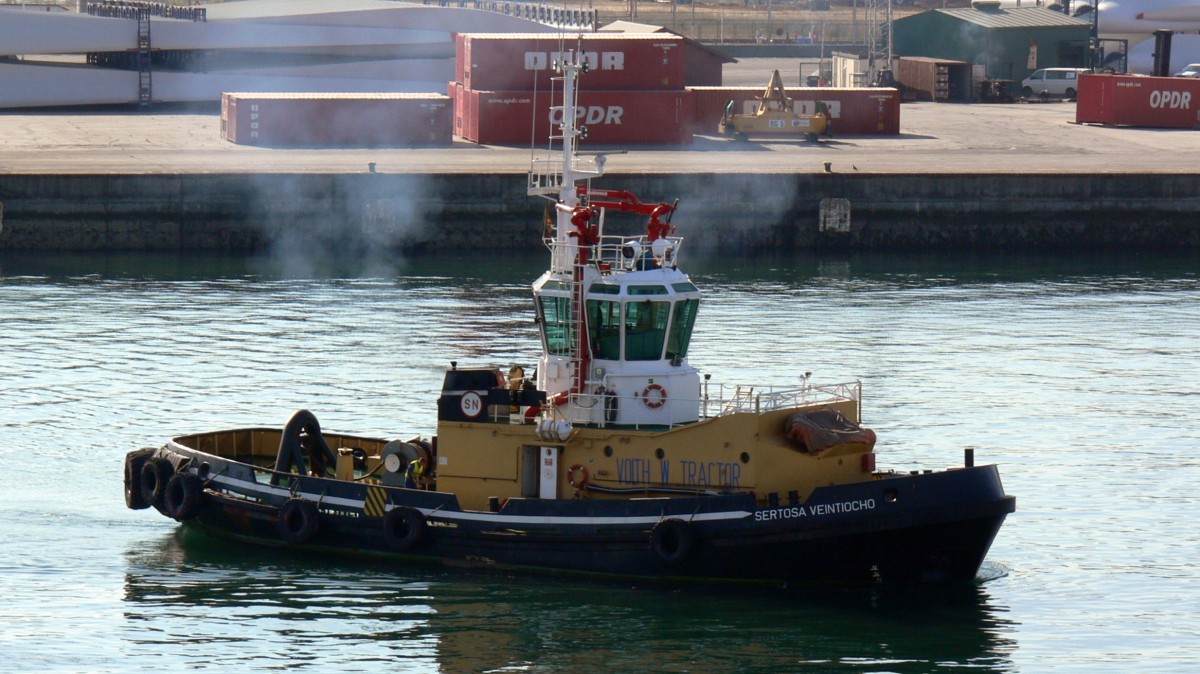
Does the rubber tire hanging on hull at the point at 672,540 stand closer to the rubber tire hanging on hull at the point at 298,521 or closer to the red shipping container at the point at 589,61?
the rubber tire hanging on hull at the point at 298,521

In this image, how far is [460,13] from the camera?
7594 cm

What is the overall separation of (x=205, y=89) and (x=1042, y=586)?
57.2 m

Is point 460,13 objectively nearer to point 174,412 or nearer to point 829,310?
point 829,310

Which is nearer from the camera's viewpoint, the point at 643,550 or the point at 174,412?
the point at 643,550

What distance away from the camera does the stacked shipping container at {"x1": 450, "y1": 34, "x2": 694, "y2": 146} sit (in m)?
59.9

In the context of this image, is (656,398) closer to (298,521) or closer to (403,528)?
(403,528)

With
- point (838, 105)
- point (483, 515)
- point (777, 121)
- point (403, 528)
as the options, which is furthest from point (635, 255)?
point (838, 105)

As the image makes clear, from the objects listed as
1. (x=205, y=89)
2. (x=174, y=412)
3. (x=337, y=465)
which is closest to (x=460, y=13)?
(x=205, y=89)

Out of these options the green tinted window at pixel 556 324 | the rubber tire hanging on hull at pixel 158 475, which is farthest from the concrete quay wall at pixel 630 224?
the green tinted window at pixel 556 324

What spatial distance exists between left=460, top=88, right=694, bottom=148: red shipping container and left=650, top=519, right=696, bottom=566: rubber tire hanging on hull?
40.8 meters

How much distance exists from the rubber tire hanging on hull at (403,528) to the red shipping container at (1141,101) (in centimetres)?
5236

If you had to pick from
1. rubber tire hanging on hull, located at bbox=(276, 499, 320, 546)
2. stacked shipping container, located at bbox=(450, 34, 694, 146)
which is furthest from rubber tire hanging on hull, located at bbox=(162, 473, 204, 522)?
stacked shipping container, located at bbox=(450, 34, 694, 146)

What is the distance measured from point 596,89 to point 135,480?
131ft

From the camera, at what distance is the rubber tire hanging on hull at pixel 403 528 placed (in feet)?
67.9
